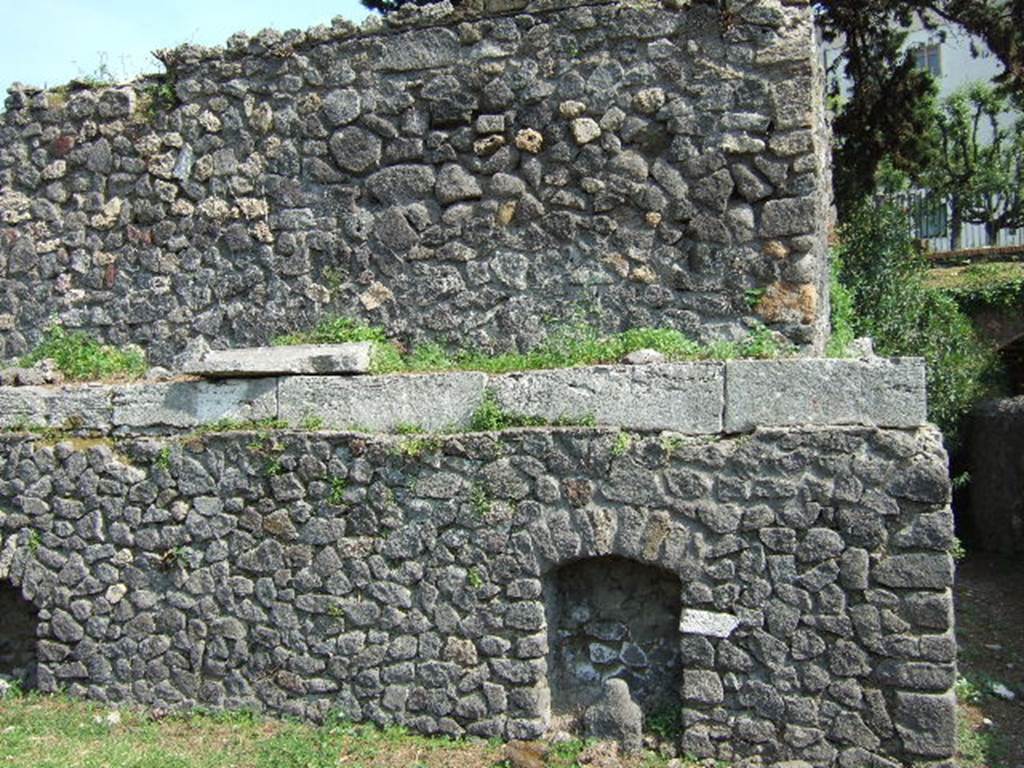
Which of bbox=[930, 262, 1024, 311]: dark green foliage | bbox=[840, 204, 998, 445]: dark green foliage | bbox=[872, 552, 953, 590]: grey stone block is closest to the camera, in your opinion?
bbox=[872, 552, 953, 590]: grey stone block

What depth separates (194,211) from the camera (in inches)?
281

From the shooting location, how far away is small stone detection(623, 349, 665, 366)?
588 centimetres

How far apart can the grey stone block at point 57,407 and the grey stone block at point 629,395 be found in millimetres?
2740

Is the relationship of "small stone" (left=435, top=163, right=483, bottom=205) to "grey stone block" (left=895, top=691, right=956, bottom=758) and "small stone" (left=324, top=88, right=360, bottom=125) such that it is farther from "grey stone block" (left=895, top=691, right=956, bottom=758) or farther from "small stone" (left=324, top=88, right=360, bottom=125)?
"grey stone block" (left=895, top=691, right=956, bottom=758)

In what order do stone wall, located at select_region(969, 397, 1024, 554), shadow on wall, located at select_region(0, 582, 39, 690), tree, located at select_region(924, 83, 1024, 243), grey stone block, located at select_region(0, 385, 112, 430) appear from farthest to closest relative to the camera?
tree, located at select_region(924, 83, 1024, 243), stone wall, located at select_region(969, 397, 1024, 554), shadow on wall, located at select_region(0, 582, 39, 690), grey stone block, located at select_region(0, 385, 112, 430)

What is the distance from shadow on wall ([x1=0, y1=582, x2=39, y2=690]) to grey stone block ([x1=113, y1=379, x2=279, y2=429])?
5.30 ft

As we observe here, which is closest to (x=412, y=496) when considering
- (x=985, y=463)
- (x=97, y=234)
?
(x=97, y=234)

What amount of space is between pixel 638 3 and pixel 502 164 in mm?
1212

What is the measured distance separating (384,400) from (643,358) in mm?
1552

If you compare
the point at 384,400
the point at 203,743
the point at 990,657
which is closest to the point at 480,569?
the point at 384,400

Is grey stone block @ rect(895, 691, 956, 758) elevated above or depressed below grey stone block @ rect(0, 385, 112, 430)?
below

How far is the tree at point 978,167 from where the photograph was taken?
76.6ft

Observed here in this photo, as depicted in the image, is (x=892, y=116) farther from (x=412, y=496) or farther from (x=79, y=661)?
(x=79, y=661)

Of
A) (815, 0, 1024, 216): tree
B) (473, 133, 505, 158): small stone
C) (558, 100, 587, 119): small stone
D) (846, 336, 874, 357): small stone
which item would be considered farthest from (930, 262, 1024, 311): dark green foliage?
(473, 133, 505, 158): small stone
